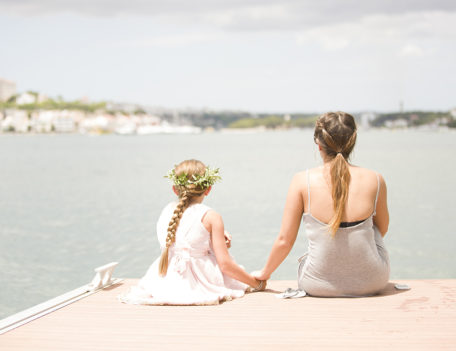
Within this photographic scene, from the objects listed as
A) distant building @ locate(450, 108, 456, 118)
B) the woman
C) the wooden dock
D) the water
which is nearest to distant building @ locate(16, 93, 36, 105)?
distant building @ locate(450, 108, 456, 118)

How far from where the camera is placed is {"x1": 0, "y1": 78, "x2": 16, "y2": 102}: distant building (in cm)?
16775

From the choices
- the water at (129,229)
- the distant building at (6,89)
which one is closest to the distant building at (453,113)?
the water at (129,229)

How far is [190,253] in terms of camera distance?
3.39 m

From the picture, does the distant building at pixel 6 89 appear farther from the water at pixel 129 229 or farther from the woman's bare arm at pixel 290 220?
the woman's bare arm at pixel 290 220

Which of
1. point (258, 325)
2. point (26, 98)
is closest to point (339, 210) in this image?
point (258, 325)

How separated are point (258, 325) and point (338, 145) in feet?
3.68

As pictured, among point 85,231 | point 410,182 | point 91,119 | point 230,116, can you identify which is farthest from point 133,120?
point 85,231

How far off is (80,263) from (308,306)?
8.41 meters

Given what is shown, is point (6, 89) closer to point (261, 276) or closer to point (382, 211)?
point (261, 276)

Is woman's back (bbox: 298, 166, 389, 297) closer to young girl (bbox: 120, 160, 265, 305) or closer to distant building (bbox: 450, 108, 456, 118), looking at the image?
young girl (bbox: 120, 160, 265, 305)

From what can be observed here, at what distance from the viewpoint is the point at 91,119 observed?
488 feet

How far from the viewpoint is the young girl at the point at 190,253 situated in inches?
131

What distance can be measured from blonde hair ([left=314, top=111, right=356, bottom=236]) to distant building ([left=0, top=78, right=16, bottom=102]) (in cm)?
17721

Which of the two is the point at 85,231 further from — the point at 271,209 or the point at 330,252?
the point at 330,252
